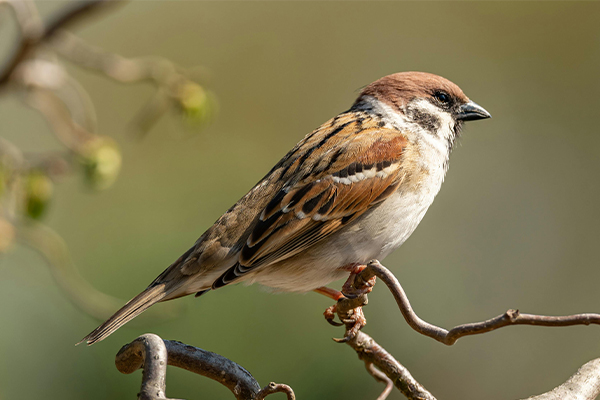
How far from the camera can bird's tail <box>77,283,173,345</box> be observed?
2145mm

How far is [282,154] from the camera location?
16.8 feet

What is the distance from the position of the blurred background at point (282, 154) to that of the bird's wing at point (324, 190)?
1.60ft

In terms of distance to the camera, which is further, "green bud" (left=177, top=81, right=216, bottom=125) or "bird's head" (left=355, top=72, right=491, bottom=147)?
"bird's head" (left=355, top=72, right=491, bottom=147)

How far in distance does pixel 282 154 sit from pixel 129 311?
2999mm

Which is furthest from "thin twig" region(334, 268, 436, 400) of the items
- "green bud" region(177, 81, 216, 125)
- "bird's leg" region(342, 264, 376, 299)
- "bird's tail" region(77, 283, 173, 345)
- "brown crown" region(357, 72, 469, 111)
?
"brown crown" region(357, 72, 469, 111)

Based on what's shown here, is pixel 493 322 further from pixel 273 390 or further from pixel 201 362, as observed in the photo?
pixel 201 362

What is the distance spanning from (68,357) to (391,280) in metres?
2.38

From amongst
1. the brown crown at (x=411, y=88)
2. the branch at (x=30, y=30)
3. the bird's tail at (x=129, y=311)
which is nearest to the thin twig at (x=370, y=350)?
Answer: the bird's tail at (x=129, y=311)

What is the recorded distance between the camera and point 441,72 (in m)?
5.75

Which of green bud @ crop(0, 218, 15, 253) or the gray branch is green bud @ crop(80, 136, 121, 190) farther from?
the gray branch

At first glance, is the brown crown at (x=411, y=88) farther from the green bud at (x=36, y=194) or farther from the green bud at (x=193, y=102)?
the green bud at (x=36, y=194)

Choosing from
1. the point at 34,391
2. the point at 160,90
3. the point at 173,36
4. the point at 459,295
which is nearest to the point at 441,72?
the point at 459,295

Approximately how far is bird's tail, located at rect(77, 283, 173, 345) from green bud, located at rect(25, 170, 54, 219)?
475 mm

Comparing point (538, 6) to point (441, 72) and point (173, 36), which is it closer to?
point (441, 72)
